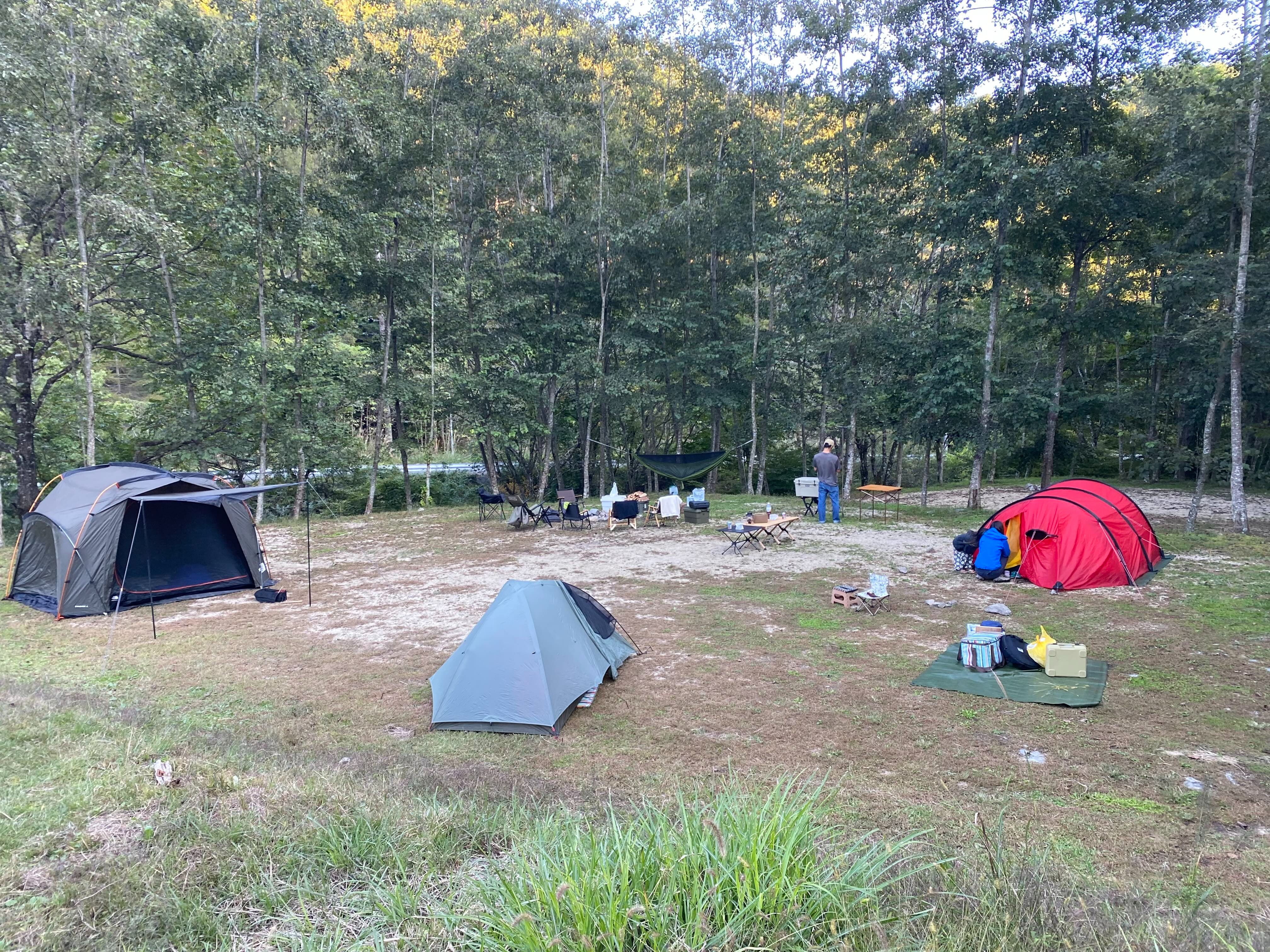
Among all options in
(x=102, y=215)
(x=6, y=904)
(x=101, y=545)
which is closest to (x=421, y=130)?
(x=102, y=215)

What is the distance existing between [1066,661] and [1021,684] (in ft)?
1.16

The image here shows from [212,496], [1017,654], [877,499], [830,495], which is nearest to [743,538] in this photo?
[830,495]

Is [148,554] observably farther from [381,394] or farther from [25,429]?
[381,394]

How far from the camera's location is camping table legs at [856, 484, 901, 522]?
10.7 m

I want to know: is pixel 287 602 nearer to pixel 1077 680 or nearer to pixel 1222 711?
pixel 1077 680

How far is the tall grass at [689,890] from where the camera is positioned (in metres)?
1.61

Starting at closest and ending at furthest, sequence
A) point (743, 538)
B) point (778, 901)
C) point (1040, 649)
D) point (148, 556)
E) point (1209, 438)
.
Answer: point (778, 901) < point (1040, 649) < point (148, 556) < point (743, 538) < point (1209, 438)

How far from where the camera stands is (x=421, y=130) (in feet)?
43.5

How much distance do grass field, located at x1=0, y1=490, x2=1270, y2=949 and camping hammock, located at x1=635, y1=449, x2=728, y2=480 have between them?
5898 mm

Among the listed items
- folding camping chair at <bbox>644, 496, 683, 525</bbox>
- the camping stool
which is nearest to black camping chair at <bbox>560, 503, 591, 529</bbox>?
folding camping chair at <bbox>644, 496, 683, 525</bbox>

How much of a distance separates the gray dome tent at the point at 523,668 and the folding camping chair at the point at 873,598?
282 cm

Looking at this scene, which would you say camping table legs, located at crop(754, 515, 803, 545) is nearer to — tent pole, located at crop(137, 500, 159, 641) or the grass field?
the grass field

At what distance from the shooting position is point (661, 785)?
3.30 m

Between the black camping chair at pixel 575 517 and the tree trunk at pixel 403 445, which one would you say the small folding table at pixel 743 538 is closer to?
the black camping chair at pixel 575 517
